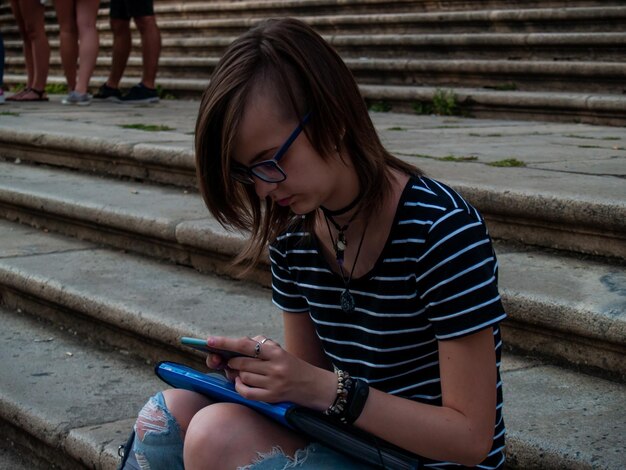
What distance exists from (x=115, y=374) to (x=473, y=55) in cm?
488

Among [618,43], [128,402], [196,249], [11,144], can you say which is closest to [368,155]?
[128,402]

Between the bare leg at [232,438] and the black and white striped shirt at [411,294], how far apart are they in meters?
0.20

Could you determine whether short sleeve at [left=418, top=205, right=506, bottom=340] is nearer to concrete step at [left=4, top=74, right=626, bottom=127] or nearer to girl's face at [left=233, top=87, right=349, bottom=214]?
girl's face at [left=233, top=87, right=349, bottom=214]

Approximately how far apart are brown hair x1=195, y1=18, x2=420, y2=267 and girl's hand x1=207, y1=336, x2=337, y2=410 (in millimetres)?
290

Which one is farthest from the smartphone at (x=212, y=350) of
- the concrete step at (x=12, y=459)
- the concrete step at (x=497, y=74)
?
the concrete step at (x=497, y=74)

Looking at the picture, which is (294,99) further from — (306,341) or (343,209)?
(306,341)

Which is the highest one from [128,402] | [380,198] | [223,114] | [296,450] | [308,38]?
[308,38]

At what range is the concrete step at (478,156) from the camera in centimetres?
310

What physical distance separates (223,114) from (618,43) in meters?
5.32

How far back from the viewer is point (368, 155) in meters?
1.75

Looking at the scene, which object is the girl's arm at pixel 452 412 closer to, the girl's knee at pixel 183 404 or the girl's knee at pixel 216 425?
the girl's knee at pixel 216 425

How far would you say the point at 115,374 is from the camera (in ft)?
10.3

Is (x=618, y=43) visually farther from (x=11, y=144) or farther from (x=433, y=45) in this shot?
(x=11, y=144)

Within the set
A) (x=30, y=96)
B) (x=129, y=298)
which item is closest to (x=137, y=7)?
(x=30, y=96)
